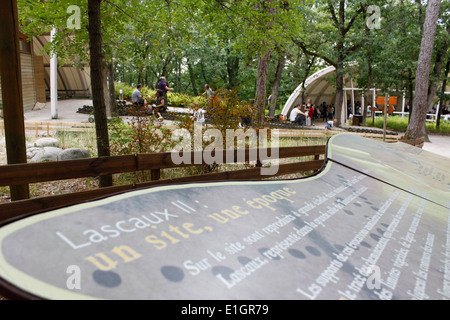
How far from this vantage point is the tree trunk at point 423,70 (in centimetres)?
1531

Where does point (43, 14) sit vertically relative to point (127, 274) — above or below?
above

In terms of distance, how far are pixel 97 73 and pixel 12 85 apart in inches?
58.5

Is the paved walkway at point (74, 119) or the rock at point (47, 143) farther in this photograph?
the paved walkway at point (74, 119)

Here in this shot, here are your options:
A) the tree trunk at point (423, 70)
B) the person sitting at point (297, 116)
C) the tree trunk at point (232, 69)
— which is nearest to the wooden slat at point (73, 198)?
the tree trunk at point (423, 70)

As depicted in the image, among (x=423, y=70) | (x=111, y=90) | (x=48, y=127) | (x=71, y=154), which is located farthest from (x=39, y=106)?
(x=423, y=70)

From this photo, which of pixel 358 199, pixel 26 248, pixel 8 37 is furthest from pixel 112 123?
pixel 26 248

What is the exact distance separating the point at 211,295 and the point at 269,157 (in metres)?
5.13

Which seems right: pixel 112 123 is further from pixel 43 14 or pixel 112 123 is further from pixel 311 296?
pixel 311 296

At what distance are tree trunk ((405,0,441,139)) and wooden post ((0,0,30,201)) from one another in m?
15.2

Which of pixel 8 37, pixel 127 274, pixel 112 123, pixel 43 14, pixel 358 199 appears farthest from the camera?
pixel 112 123

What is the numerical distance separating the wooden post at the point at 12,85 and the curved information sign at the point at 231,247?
3.58 meters

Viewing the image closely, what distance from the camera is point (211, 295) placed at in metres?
1.39

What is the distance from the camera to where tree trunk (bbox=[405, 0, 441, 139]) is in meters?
15.3

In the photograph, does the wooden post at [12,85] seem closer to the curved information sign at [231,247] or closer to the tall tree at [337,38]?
the curved information sign at [231,247]
